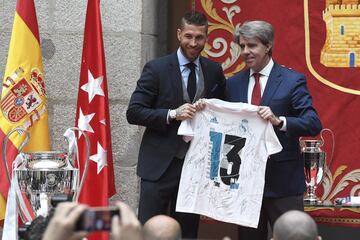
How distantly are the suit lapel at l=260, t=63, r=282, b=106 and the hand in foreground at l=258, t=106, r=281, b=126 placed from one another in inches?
7.5

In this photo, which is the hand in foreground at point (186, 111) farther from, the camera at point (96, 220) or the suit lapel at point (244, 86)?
the camera at point (96, 220)

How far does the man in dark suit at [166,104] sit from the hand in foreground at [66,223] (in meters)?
3.01

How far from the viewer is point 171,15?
7.41 m

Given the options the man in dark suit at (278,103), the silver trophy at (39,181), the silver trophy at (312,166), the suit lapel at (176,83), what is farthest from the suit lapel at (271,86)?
the silver trophy at (39,181)

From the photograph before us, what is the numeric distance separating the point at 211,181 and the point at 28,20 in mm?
1800

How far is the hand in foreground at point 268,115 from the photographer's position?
18.7 ft

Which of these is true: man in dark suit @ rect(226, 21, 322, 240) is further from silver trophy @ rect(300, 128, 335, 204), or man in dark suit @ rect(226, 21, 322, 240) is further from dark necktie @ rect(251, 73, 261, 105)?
silver trophy @ rect(300, 128, 335, 204)

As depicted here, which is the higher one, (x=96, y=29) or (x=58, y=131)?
(x=96, y=29)

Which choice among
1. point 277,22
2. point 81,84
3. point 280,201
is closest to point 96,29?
point 81,84

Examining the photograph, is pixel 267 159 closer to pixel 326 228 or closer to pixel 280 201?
pixel 280 201

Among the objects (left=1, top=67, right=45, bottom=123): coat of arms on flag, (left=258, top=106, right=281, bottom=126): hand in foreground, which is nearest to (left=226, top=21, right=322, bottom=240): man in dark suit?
(left=258, top=106, right=281, bottom=126): hand in foreground

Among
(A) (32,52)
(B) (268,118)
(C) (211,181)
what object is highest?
(A) (32,52)

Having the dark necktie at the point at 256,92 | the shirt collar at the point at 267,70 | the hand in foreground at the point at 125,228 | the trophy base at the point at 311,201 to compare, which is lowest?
the trophy base at the point at 311,201

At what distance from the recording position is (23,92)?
6.60m
